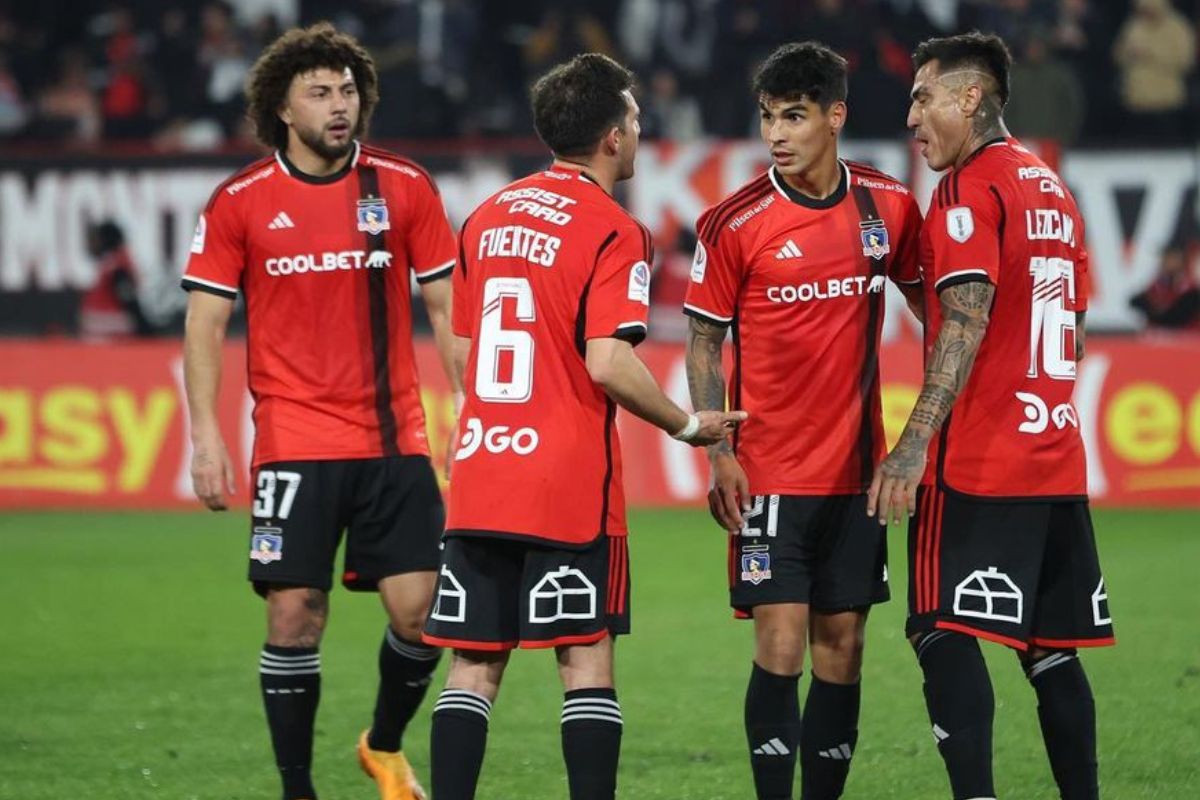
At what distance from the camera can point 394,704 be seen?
22.4 feet

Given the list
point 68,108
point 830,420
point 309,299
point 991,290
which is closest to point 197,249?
point 309,299

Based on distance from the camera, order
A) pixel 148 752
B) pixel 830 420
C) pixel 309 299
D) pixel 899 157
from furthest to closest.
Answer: pixel 899 157, pixel 148 752, pixel 309 299, pixel 830 420

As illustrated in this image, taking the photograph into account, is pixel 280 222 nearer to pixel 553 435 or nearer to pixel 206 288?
pixel 206 288

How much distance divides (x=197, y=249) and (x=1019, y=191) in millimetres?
2616

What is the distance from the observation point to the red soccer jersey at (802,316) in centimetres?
591

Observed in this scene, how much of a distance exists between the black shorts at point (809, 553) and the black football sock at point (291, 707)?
1427mm

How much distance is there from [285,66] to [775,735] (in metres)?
2.68

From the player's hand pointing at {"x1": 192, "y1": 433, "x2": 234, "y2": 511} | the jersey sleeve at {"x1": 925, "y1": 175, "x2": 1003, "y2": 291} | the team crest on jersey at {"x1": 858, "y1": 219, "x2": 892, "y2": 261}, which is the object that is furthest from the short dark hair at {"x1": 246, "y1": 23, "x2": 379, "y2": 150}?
the jersey sleeve at {"x1": 925, "y1": 175, "x2": 1003, "y2": 291}

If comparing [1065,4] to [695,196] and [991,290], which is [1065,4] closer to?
[695,196]

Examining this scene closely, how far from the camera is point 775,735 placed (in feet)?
19.3

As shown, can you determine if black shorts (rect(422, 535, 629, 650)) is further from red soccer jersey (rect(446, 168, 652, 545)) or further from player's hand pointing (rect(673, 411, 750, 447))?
player's hand pointing (rect(673, 411, 750, 447))

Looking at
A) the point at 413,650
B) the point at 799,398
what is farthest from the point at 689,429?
the point at 413,650

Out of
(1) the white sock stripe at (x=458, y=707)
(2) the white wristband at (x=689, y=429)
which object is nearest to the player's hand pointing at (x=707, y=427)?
(2) the white wristband at (x=689, y=429)

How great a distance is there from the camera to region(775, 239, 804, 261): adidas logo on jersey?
590 centimetres
